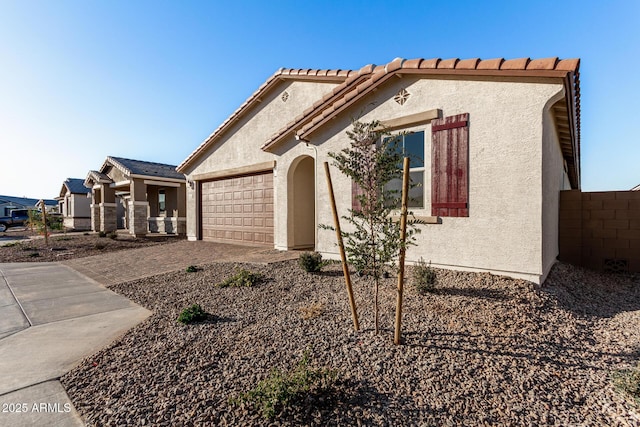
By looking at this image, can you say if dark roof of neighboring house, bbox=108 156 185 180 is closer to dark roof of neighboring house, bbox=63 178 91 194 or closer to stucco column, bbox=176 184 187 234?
stucco column, bbox=176 184 187 234

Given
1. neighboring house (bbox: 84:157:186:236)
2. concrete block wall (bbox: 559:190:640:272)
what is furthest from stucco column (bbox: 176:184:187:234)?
concrete block wall (bbox: 559:190:640:272)

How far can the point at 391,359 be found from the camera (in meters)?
3.15

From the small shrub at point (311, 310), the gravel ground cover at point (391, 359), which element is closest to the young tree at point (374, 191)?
the gravel ground cover at point (391, 359)

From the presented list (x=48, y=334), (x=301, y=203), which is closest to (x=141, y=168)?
(x=301, y=203)

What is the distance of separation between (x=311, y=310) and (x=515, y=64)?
205 inches

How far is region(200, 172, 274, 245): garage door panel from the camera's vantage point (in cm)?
1112

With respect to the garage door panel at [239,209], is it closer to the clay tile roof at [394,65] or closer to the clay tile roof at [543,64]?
the clay tile roof at [394,65]

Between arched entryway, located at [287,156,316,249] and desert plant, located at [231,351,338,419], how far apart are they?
23.6ft

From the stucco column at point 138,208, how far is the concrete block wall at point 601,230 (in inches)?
740

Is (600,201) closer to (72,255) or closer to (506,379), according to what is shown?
(506,379)

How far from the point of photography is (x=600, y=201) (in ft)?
24.2

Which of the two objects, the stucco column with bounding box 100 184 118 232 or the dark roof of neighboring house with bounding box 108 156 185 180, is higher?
the dark roof of neighboring house with bounding box 108 156 185 180

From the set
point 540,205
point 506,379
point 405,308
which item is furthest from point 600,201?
point 506,379

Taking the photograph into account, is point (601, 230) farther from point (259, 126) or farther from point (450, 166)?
point (259, 126)
